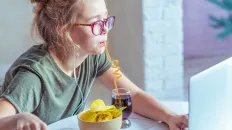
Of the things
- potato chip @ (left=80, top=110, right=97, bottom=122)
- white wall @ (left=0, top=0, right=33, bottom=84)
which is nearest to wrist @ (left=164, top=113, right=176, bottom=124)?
potato chip @ (left=80, top=110, right=97, bottom=122)

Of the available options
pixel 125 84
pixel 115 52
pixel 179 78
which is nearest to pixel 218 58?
pixel 179 78

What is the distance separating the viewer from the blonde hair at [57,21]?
116 centimetres

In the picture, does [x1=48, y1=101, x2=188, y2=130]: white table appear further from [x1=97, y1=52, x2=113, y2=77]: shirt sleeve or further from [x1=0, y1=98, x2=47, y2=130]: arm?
[x1=97, y1=52, x2=113, y2=77]: shirt sleeve

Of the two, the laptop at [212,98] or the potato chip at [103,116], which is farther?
the potato chip at [103,116]

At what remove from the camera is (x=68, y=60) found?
1.22m

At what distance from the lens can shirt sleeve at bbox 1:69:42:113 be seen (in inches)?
39.5

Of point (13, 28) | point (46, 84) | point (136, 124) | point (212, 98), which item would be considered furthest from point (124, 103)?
point (13, 28)

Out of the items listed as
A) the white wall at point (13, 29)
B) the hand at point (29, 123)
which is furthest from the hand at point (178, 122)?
the white wall at point (13, 29)

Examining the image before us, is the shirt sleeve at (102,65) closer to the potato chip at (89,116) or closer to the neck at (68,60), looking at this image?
the neck at (68,60)

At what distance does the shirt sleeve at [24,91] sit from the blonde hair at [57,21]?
15cm

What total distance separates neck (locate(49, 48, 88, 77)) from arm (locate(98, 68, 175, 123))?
0.15 meters

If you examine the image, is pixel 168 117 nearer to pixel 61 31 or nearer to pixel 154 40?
pixel 61 31

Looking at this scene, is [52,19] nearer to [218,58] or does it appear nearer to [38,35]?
[38,35]

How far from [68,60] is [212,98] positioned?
2.31 ft
